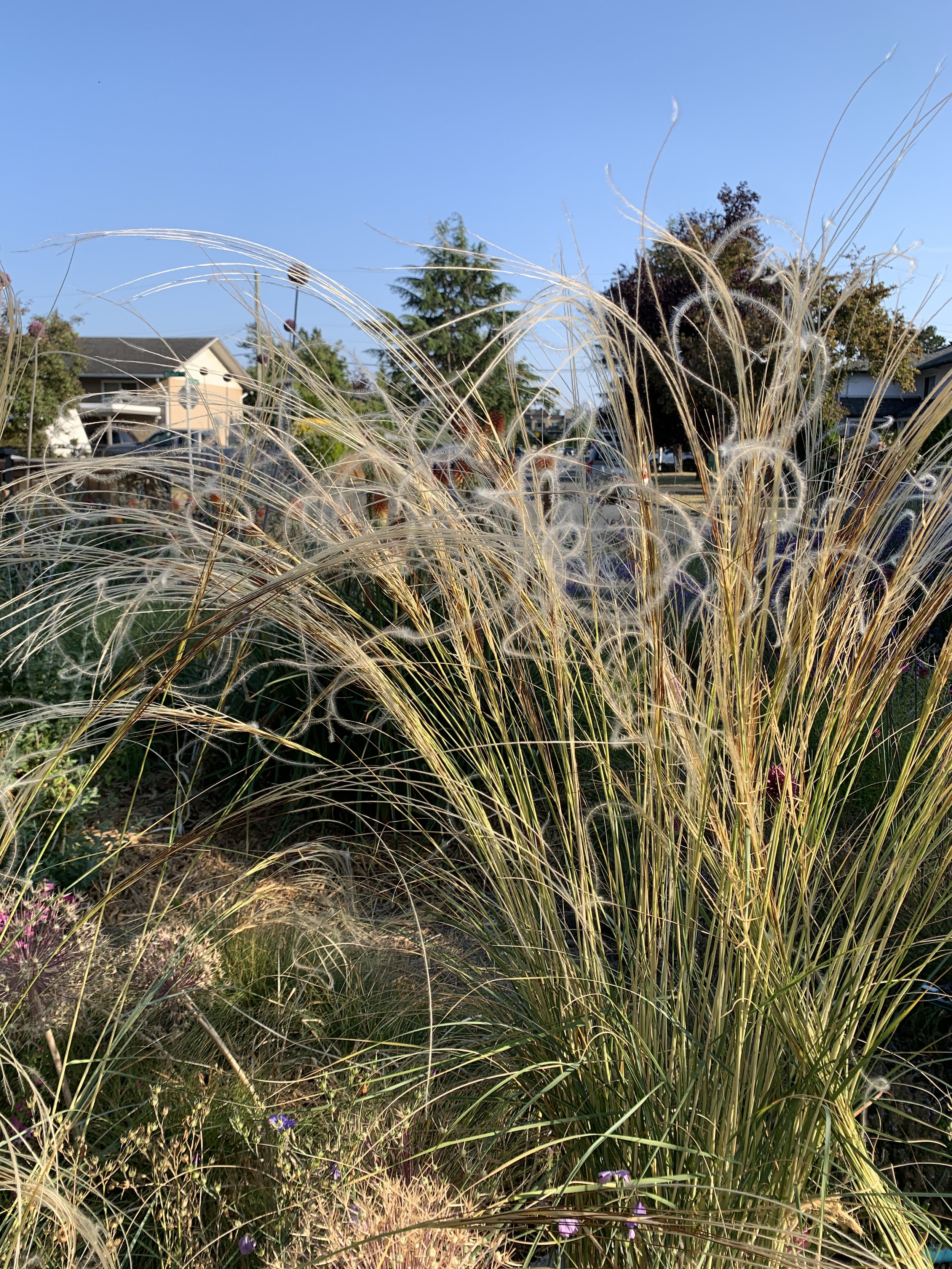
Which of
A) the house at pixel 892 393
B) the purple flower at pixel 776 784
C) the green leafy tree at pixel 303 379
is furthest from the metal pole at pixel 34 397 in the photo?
the house at pixel 892 393

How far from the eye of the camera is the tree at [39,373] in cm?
199

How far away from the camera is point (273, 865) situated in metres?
3.04

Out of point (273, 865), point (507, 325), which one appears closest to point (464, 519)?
point (507, 325)

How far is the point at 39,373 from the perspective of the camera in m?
14.6

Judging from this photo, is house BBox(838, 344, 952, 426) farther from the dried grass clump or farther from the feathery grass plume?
the dried grass clump

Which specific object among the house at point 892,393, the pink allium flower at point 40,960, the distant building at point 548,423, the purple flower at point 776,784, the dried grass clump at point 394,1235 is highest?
the house at point 892,393

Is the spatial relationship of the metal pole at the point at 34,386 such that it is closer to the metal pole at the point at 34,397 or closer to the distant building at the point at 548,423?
the metal pole at the point at 34,397

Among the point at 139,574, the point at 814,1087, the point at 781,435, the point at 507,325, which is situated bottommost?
the point at 814,1087

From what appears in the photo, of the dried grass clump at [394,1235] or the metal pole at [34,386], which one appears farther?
the metal pole at [34,386]

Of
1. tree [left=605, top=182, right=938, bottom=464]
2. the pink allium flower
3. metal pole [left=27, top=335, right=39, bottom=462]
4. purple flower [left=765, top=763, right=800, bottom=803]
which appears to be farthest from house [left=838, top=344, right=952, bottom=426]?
the pink allium flower

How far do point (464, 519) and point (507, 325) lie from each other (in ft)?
1.09

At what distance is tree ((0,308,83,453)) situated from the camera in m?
1.99

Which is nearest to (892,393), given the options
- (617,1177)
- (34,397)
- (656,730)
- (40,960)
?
(34,397)

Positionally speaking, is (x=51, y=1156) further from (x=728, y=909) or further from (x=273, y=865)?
(x=273, y=865)
